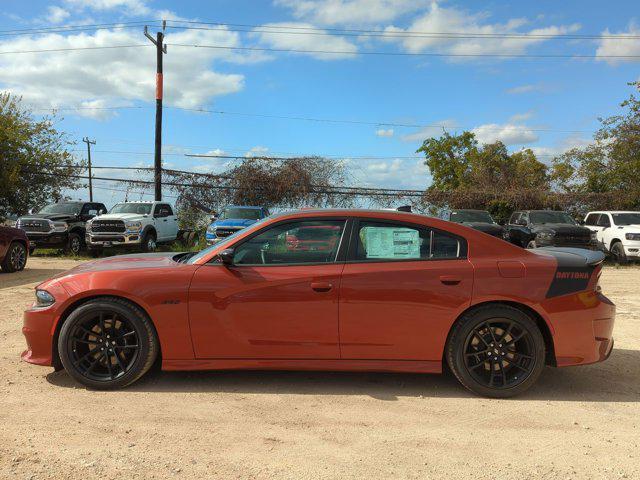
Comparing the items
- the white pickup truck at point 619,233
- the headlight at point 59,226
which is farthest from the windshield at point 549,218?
the headlight at point 59,226

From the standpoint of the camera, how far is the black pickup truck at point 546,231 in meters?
15.6

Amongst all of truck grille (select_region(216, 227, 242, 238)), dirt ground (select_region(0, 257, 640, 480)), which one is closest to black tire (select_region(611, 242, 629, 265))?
truck grille (select_region(216, 227, 242, 238))

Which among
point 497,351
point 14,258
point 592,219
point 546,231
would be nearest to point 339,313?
point 497,351

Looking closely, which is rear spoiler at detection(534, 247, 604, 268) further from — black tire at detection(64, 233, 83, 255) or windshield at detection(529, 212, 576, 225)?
black tire at detection(64, 233, 83, 255)

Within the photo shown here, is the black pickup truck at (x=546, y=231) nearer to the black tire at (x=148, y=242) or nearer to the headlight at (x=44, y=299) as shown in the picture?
the black tire at (x=148, y=242)

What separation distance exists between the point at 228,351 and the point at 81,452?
128 cm

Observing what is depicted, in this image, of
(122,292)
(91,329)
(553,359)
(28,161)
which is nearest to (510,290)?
(553,359)

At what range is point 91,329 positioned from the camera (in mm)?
4152

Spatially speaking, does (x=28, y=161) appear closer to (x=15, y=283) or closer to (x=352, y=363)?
(x=15, y=283)

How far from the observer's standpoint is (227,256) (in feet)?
13.4

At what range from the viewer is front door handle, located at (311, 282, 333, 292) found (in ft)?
13.1

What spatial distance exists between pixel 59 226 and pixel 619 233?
59.5 feet

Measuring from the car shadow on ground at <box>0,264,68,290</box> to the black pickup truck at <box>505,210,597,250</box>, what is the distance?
13.6 m

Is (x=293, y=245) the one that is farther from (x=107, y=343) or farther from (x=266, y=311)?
(x=107, y=343)
